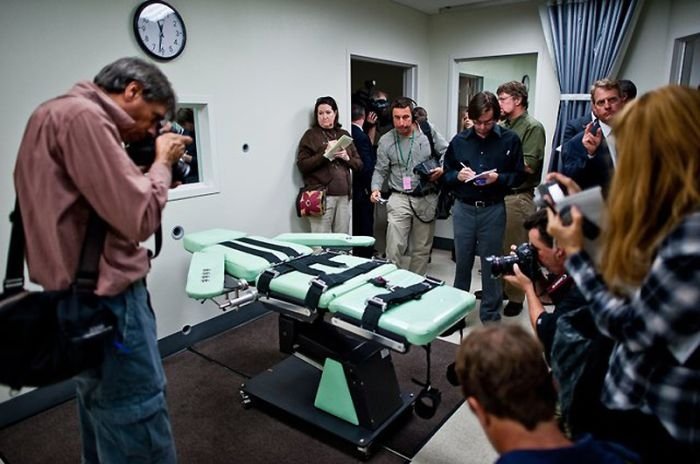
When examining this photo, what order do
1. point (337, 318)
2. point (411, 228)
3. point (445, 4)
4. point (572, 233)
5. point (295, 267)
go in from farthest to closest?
point (445, 4), point (411, 228), point (295, 267), point (337, 318), point (572, 233)

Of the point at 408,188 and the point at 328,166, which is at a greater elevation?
the point at 328,166

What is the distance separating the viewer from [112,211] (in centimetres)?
113

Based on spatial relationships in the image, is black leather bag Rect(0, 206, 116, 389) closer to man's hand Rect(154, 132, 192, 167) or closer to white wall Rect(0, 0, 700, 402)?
man's hand Rect(154, 132, 192, 167)

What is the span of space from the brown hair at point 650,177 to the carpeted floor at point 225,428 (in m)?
1.52

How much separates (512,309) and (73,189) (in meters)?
3.07

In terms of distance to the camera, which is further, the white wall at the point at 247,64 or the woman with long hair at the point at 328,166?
the woman with long hair at the point at 328,166

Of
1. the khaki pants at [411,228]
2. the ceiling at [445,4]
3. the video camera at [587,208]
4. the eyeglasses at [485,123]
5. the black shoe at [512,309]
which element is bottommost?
Answer: the black shoe at [512,309]

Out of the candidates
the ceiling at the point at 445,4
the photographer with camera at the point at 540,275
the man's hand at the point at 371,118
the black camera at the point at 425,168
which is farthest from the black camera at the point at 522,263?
the ceiling at the point at 445,4

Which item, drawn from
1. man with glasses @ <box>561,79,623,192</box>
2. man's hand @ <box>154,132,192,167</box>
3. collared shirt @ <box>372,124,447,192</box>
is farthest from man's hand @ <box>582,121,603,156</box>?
man's hand @ <box>154,132,192,167</box>

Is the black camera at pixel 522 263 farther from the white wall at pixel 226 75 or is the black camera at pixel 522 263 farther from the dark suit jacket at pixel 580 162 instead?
the white wall at pixel 226 75

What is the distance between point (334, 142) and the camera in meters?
3.57

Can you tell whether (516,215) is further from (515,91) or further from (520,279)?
(520,279)

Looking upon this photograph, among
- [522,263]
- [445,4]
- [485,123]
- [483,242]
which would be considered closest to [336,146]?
[485,123]

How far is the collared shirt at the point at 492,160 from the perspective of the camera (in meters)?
2.99
